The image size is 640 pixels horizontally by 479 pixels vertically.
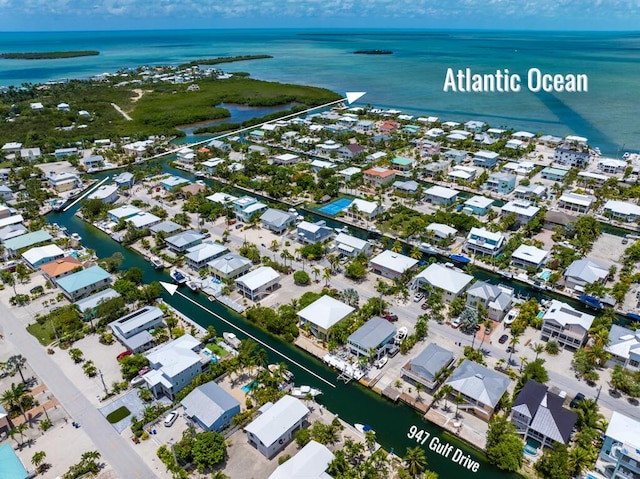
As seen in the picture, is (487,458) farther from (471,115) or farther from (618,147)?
(471,115)

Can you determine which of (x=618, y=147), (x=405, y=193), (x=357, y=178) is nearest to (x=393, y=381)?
(x=405, y=193)

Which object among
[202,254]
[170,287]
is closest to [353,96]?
[202,254]

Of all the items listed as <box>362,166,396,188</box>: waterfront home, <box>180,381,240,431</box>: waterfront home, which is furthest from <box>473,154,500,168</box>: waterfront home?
<box>180,381,240,431</box>: waterfront home

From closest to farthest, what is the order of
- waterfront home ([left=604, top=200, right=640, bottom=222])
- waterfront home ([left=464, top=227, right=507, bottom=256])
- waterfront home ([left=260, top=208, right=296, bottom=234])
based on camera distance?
waterfront home ([left=464, top=227, right=507, bottom=256]), waterfront home ([left=260, top=208, right=296, bottom=234]), waterfront home ([left=604, top=200, right=640, bottom=222])

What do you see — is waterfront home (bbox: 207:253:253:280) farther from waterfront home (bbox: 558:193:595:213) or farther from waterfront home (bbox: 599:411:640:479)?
waterfront home (bbox: 558:193:595:213)

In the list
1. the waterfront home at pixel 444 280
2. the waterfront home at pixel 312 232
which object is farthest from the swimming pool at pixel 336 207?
the waterfront home at pixel 444 280

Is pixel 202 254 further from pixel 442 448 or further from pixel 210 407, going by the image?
pixel 442 448
